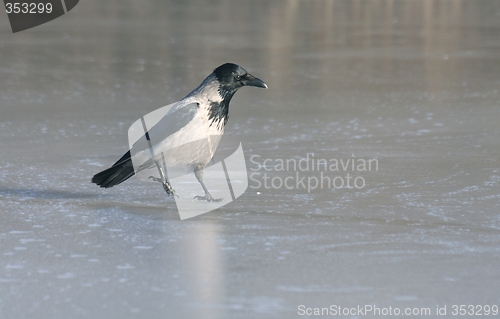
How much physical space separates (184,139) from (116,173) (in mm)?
392

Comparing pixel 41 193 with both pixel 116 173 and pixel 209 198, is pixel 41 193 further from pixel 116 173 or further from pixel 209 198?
pixel 209 198

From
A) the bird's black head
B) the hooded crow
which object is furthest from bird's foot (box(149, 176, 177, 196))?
the bird's black head

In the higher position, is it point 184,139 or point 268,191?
point 184,139

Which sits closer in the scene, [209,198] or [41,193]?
[209,198]
